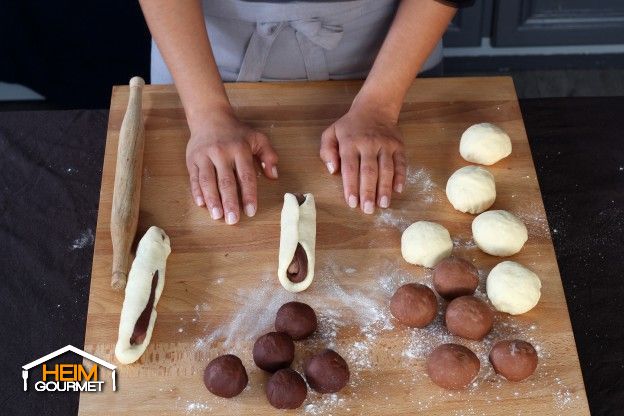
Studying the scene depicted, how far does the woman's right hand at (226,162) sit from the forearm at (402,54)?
249 millimetres

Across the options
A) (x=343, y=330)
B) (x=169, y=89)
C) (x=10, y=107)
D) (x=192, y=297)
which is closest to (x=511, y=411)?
(x=343, y=330)

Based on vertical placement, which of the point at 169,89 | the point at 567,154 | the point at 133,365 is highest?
the point at 169,89

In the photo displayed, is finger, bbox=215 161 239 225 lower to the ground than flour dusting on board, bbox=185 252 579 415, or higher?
higher

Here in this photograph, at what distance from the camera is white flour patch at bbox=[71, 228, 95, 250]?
5.30ft

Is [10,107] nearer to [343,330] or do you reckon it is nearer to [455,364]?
[343,330]

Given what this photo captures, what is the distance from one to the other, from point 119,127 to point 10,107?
1419mm

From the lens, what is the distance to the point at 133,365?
1.26 metres

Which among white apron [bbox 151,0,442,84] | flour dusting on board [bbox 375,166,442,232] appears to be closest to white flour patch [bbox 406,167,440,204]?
flour dusting on board [bbox 375,166,442,232]

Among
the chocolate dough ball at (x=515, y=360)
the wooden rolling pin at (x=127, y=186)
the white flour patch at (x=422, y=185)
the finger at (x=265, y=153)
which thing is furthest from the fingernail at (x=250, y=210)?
the chocolate dough ball at (x=515, y=360)

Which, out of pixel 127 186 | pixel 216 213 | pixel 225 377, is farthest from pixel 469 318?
pixel 127 186

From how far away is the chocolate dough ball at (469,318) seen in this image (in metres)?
1.27

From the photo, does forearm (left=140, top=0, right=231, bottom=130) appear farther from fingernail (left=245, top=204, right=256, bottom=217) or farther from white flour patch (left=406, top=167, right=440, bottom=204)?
white flour patch (left=406, top=167, right=440, bottom=204)

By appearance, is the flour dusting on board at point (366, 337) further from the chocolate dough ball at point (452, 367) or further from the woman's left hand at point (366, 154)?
the woman's left hand at point (366, 154)

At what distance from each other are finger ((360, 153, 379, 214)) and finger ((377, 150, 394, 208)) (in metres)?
0.01
